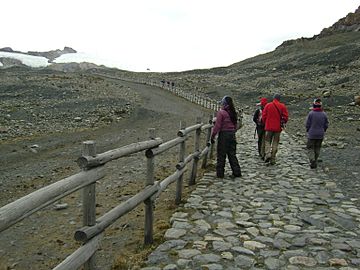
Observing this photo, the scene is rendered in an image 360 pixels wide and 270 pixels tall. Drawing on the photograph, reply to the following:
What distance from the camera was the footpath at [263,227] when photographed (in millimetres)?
4793

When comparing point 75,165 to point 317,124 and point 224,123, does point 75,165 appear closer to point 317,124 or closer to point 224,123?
point 224,123

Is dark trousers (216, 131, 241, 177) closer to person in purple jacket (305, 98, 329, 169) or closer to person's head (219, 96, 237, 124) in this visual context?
person's head (219, 96, 237, 124)

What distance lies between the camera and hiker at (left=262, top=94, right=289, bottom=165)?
11172mm

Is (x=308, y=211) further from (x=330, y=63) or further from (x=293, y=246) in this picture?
(x=330, y=63)

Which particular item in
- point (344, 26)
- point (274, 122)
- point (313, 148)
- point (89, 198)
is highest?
point (344, 26)

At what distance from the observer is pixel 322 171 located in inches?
414

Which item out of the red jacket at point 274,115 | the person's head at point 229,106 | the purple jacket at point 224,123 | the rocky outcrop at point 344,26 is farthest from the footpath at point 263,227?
the rocky outcrop at point 344,26

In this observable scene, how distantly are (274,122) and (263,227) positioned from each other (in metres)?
5.71

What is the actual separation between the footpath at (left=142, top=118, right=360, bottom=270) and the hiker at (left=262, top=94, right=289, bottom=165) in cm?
175

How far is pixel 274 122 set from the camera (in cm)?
1120

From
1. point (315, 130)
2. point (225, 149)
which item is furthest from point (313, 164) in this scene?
point (225, 149)

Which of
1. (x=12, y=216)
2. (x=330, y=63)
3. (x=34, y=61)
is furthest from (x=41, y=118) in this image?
(x=34, y=61)

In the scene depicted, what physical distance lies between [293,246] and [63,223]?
4.34m

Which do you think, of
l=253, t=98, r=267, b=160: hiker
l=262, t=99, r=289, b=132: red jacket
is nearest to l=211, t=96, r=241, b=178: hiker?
l=262, t=99, r=289, b=132: red jacket
